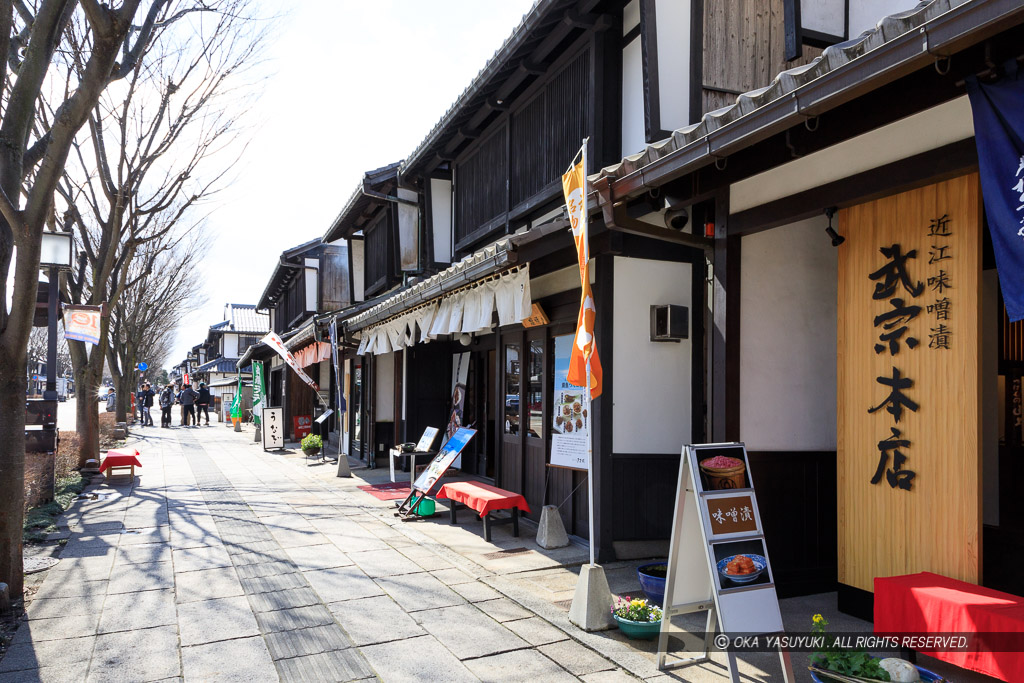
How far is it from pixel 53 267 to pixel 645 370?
8.97 m

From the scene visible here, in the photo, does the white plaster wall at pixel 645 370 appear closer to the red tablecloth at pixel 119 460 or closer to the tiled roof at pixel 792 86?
the tiled roof at pixel 792 86

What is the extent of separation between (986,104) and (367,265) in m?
16.5

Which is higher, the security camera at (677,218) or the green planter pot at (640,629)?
the security camera at (677,218)

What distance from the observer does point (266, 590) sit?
6.06 metres

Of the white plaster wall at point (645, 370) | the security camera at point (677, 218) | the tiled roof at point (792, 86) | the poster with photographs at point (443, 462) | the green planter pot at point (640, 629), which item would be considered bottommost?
the green planter pot at point (640, 629)

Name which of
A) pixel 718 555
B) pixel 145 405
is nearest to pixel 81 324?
pixel 718 555

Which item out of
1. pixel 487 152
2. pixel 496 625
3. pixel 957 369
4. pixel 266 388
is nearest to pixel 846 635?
pixel 957 369

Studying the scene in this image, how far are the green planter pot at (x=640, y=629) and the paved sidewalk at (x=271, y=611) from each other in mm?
364

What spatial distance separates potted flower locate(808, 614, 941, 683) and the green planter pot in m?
1.27

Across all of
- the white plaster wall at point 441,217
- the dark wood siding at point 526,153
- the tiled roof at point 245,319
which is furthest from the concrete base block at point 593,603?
the tiled roof at point 245,319

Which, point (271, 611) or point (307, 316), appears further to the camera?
point (307, 316)

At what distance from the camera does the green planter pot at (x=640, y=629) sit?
4.75 metres

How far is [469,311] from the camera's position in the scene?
8.77 metres

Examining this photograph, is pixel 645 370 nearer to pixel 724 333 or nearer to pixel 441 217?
pixel 724 333
